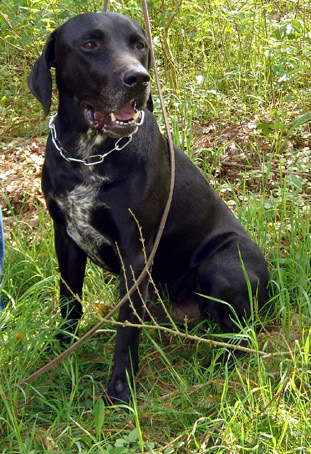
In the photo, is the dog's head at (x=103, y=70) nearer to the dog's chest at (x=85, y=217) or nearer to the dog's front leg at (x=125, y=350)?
the dog's chest at (x=85, y=217)

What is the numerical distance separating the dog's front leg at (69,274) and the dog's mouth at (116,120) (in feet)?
1.91

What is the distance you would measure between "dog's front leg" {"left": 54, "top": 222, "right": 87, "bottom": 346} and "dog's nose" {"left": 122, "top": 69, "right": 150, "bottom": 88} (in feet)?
2.66

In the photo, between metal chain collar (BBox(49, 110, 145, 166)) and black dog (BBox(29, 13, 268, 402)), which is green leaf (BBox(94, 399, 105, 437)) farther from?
metal chain collar (BBox(49, 110, 145, 166))

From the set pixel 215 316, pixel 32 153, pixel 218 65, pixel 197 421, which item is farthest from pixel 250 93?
pixel 197 421

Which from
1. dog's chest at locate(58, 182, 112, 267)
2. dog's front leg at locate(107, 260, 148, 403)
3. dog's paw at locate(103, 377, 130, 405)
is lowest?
dog's paw at locate(103, 377, 130, 405)

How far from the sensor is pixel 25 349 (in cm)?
270

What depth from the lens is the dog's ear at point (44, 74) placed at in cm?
268

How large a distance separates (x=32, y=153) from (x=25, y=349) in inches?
98.4

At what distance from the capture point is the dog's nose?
242 cm

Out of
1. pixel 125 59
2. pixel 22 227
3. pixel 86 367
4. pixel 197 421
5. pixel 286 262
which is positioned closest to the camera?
pixel 197 421

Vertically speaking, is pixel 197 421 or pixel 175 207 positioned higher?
pixel 175 207

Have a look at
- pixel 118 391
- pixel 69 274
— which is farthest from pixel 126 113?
pixel 118 391

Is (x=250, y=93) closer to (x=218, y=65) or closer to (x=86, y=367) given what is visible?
(x=218, y=65)

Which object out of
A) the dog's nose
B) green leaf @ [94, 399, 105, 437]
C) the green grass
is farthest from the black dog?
green leaf @ [94, 399, 105, 437]
